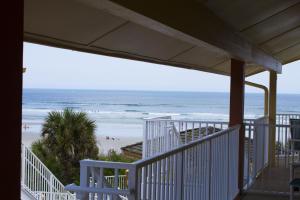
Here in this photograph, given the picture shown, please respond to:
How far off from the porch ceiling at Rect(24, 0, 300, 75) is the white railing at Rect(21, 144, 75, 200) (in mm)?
4585

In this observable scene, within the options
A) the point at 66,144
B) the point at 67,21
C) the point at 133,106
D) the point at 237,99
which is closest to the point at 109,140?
the point at 66,144

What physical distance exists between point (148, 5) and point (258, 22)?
2826mm

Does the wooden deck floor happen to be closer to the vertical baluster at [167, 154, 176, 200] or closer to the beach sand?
the vertical baluster at [167, 154, 176, 200]

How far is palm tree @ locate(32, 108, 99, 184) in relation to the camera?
1678 cm

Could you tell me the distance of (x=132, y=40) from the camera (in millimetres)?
5020

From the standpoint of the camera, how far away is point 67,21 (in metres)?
3.80

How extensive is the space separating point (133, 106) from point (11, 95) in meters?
48.9

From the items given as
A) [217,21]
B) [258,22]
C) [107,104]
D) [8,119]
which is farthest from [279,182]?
[107,104]

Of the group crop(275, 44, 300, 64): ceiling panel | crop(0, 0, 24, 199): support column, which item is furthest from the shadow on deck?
crop(0, 0, 24, 199): support column

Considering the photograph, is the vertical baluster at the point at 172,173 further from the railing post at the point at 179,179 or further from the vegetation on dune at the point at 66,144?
the vegetation on dune at the point at 66,144

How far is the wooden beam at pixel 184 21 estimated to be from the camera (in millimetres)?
2773

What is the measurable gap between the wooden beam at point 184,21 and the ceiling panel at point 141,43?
675 mm

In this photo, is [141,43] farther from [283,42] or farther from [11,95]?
[11,95]

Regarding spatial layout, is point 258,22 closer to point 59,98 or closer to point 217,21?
point 217,21
